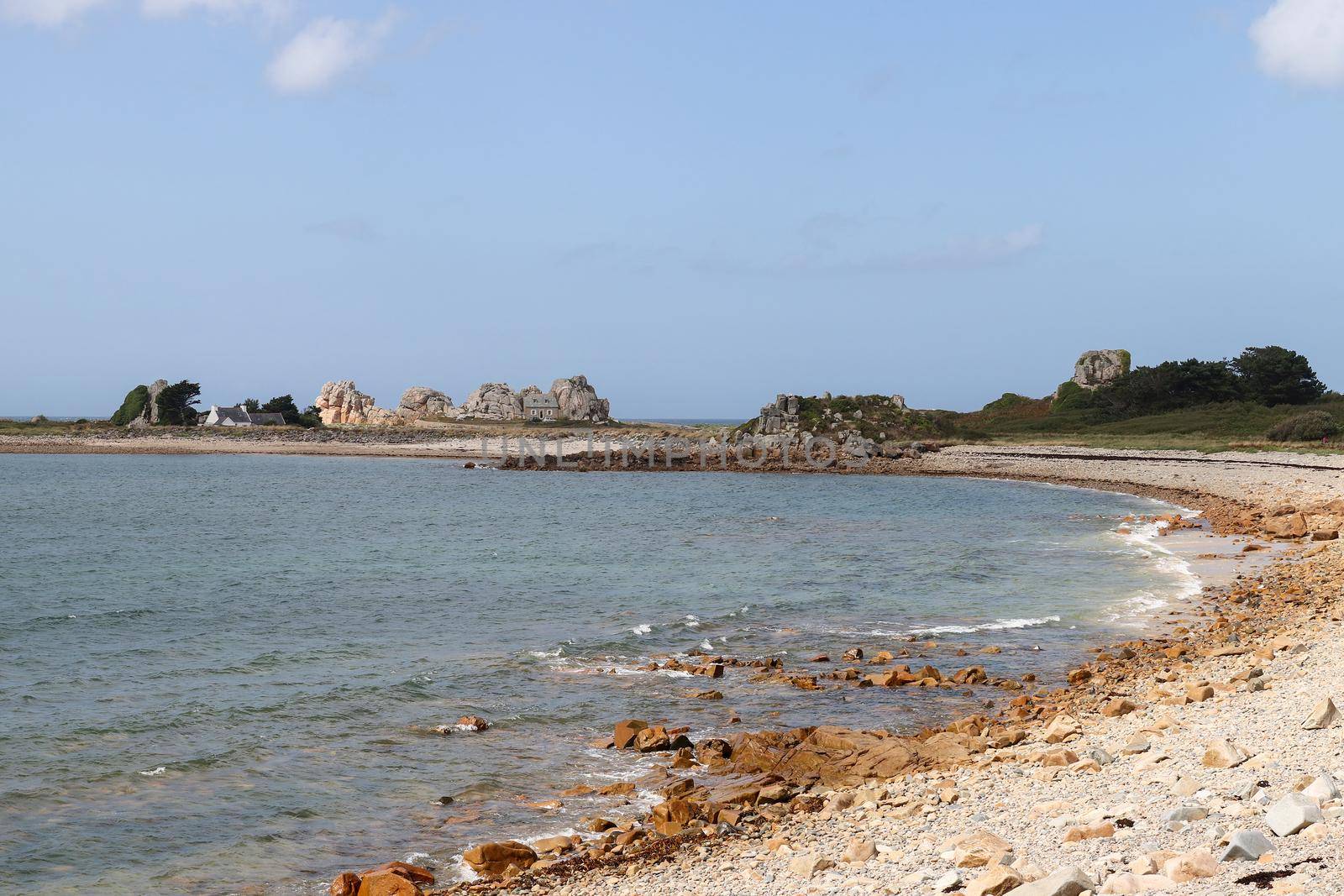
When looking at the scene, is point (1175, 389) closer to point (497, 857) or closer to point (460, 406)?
point (497, 857)

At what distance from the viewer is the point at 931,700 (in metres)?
14.3

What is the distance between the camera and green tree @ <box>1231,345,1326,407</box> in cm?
8825

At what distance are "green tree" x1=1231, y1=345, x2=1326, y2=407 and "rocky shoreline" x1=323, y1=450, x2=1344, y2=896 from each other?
277 ft

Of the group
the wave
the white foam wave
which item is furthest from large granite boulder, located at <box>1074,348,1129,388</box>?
the white foam wave

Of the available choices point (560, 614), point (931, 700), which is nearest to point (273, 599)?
point (560, 614)

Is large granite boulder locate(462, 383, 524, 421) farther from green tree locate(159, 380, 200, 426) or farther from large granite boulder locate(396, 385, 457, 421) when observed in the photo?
green tree locate(159, 380, 200, 426)

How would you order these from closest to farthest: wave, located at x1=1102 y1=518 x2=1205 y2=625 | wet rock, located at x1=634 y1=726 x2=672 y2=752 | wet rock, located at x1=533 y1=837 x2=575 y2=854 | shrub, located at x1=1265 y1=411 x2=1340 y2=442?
wet rock, located at x1=533 y1=837 x2=575 y2=854, wet rock, located at x1=634 y1=726 x2=672 y2=752, wave, located at x1=1102 y1=518 x2=1205 y2=625, shrub, located at x1=1265 y1=411 x2=1340 y2=442

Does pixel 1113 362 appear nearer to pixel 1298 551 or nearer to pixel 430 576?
pixel 1298 551

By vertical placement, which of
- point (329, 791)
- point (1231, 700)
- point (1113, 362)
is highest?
point (1113, 362)

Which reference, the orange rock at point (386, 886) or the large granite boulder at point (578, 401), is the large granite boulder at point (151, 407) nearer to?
the large granite boulder at point (578, 401)

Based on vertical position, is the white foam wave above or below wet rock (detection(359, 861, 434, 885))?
above

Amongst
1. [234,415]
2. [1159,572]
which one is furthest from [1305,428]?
[234,415]

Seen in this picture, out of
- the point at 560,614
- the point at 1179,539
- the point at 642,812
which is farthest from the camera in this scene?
the point at 1179,539

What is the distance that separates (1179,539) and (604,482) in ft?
151
